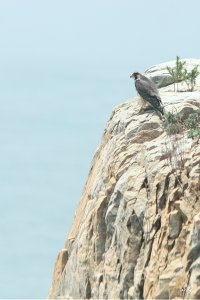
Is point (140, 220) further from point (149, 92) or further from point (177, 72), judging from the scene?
point (177, 72)

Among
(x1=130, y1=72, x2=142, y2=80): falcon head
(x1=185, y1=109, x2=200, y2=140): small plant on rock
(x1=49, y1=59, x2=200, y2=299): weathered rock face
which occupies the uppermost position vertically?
(x1=130, y1=72, x2=142, y2=80): falcon head

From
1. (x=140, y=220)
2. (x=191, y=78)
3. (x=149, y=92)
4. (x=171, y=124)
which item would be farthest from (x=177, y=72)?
(x=140, y=220)

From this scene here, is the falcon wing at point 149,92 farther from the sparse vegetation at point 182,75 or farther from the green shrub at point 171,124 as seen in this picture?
the green shrub at point 171,124

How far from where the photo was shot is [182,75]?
86.6 feet

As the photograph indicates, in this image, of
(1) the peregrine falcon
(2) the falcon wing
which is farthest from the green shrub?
(2) the falcon wing

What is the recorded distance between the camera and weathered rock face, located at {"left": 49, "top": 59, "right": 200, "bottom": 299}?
1775 cm

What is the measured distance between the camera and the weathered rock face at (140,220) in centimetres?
1775

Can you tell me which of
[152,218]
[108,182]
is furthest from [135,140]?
[152,218]

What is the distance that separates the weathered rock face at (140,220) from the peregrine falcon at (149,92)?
7.6 inches

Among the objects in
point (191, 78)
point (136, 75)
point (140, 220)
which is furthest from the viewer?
point (136, 75)

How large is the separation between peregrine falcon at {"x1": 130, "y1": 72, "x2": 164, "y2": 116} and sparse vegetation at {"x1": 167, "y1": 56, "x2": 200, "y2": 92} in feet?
2.38

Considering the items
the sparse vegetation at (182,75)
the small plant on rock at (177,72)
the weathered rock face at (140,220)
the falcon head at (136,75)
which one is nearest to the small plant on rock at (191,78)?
the sparse vegetation at (182,75)

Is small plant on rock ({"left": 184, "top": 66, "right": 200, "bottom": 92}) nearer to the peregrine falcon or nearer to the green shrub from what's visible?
the peregrine falcon

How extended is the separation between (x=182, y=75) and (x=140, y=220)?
7.70m
